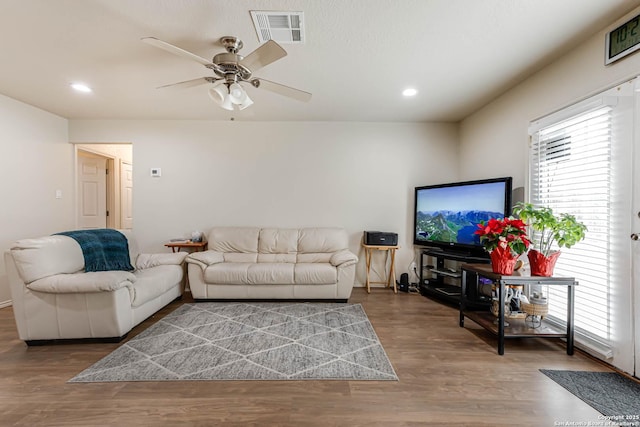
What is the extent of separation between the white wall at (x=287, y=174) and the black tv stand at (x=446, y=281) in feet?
1.45

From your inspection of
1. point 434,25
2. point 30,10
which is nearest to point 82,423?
point 30,10

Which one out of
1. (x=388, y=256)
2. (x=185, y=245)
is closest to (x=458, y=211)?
(x=388, y=256)

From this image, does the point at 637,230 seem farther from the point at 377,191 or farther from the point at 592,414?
the point at 377,191

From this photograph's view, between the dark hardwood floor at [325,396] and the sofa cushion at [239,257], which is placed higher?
the sofa cushion at [239,257]

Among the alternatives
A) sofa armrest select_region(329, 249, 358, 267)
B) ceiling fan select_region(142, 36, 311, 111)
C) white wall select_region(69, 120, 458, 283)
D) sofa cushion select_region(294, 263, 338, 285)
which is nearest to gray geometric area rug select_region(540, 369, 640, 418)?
sofa armrest select_region(329, 249, 358, 267)

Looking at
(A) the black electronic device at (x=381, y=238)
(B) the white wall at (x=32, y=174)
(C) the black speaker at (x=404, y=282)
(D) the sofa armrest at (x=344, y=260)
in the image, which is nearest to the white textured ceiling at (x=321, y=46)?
(B) the white wall at (x=32, y=174)

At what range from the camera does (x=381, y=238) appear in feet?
12.3

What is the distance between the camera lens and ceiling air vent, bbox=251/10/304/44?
1.79 metres

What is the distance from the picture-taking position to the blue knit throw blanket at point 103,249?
Result: 259 cm

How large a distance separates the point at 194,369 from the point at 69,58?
2864 mm

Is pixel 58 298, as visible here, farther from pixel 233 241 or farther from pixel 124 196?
pixel 124 196

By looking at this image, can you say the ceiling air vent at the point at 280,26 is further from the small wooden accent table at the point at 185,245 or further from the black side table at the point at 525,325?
the small wooden accent table at the point at 185,245

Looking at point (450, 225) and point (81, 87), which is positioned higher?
point (81, 87)

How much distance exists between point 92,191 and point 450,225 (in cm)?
→ 569
